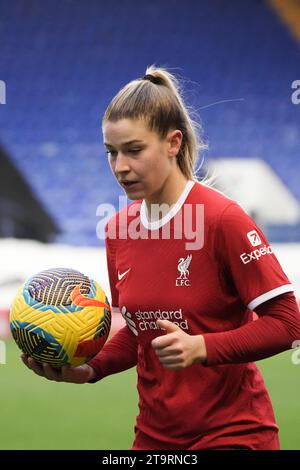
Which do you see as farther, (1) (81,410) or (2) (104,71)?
(2) (104,71)

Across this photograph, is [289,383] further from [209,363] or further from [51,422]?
[209,363]

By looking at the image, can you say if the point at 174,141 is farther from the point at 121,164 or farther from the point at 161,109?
the point at 121,164

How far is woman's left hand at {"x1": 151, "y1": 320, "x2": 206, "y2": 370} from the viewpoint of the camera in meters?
2.34

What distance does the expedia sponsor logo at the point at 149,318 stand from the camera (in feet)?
8.50

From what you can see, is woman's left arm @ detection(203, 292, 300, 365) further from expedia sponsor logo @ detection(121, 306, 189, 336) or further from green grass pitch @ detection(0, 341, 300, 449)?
green grass pitch @ detection(0, 341, 300, 449)

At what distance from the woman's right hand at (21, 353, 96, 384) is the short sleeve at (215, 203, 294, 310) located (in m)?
0.67

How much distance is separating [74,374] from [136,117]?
2.99 feet

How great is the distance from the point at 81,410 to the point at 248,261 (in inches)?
161

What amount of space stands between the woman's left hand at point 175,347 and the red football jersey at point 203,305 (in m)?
0.07

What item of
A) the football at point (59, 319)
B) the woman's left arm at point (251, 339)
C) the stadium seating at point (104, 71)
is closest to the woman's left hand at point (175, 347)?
the woman's left arm at point (251, 339)

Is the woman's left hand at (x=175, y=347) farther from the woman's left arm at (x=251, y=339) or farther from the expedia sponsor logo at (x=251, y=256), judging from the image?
the expedia sponsor logo at (x=251, y=256)

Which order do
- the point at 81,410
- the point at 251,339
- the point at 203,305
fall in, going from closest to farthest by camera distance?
the point at 251,339
the point at 203,305
the point at 81,410

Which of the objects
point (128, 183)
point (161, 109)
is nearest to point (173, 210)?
point (128, 183)

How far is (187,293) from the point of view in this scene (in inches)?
102
